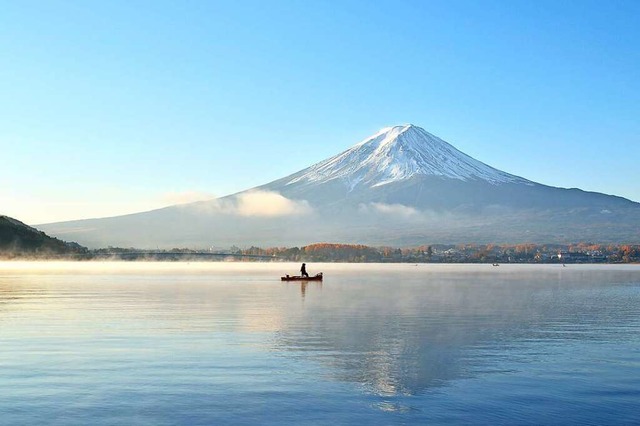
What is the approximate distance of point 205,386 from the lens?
1884 centimetres

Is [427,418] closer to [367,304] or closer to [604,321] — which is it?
[604,321]

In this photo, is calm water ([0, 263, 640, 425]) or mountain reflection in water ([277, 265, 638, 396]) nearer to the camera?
calm water ([0, 263, 640, 425])

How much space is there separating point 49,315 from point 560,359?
72.7ft

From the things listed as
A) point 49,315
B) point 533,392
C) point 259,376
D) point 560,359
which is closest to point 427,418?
point 533,392

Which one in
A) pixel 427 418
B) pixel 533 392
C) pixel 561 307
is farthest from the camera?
pixel 561 307

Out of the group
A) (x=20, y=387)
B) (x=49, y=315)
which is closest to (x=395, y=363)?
(x=20, y=387)

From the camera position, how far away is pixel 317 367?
21484mm

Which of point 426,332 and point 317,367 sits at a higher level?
point 426,332

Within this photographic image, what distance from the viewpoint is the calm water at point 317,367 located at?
16.5 meters

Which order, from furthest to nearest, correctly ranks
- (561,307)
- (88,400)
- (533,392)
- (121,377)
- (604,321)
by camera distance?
1. (561,307)
2. (604,321)
3. (121,377)
4. (533,392)
5. (88,400)

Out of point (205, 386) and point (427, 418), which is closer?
point (427, 418)

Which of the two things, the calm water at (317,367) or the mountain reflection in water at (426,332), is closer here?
the calm water at (317,367)

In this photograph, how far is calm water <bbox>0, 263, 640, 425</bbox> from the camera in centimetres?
1645

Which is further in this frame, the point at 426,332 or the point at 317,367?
the point at 426,332
